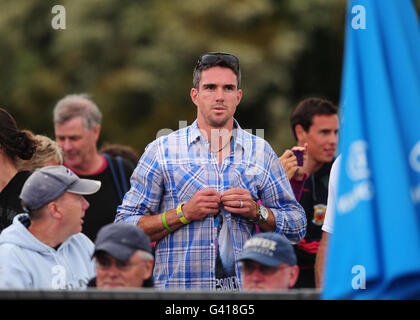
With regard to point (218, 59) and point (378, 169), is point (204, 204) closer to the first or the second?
point (218, 59)

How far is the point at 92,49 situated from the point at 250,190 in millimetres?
13988

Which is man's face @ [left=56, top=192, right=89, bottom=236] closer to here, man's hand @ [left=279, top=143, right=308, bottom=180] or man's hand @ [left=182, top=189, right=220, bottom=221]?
man's hand @ [left=182, top=189, right=220, bottom=221]

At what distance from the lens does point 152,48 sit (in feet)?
57.1

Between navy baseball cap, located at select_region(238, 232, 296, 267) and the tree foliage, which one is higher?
the tree foliage

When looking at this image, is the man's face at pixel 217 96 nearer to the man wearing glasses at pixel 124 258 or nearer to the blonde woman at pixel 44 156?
the man wearing glasses at pixel 124 258

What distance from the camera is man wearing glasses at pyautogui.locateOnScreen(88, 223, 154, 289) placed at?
3.79m

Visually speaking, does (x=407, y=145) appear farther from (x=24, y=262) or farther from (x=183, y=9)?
(x=183, y=9)

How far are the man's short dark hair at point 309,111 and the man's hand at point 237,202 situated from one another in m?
1.85

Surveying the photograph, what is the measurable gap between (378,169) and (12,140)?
2.91m

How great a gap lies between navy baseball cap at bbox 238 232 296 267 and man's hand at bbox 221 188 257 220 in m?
0.40

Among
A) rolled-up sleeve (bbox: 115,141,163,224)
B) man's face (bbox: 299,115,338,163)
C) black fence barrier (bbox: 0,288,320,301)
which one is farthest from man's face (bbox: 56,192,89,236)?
man's face (bbox: 299,115,338,163)

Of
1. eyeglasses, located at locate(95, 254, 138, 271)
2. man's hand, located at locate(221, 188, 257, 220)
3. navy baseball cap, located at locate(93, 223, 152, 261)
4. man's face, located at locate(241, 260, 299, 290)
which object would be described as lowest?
man's face, located at locate(241, 260, 299, 290)

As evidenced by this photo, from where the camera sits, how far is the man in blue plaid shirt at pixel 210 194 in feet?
14.4

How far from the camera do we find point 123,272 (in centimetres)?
380
